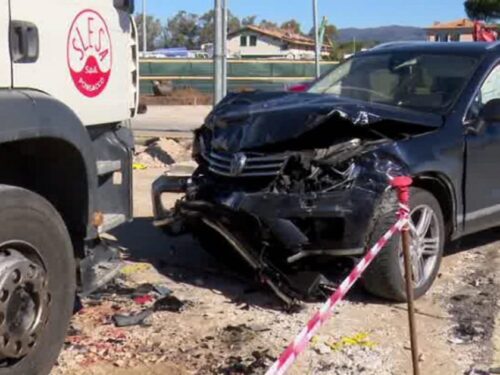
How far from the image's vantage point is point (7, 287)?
392 cm

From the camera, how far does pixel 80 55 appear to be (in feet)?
15.3

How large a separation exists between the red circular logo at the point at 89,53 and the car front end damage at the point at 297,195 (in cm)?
162

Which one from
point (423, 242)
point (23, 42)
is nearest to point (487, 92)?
point (423, 242)

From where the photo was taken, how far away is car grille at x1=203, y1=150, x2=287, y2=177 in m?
6.22

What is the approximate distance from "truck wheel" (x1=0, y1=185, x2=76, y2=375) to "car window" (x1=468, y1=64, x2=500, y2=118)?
3703 millimetres

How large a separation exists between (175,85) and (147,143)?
68.5 ft

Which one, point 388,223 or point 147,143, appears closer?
point 388,223

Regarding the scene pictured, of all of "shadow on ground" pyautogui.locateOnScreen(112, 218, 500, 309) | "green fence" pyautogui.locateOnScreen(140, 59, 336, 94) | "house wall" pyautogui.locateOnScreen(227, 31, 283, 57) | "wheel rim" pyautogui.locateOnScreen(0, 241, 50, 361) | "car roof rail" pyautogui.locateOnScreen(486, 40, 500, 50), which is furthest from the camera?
"house wall" pyautogui.locateOnScreen(227, 31, 283, 57)

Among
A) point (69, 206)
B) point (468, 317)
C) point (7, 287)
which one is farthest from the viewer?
point (468, 317)

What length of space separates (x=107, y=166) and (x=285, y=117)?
1.84 meters

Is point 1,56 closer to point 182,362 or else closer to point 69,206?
point 69,206

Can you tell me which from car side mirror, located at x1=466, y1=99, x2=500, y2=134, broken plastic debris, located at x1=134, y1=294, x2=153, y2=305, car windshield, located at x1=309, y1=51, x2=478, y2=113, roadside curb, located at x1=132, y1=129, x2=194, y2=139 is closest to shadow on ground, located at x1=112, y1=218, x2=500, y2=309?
broken plastic debris, located at x1=134, y1=294, x2=153, y2=305

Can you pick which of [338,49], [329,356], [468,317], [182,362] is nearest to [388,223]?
[468,317]

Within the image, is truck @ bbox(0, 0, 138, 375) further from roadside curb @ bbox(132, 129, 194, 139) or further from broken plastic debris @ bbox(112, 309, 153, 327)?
roadside curb @ bbox(132, 129, 194, 139)
